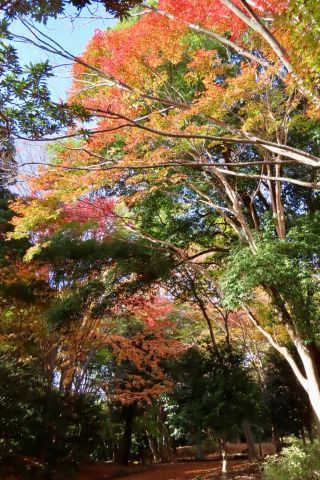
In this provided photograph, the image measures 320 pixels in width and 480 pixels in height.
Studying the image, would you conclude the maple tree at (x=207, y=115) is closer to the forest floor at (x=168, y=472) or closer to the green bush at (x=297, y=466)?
the green bush at (x=297, y=466)

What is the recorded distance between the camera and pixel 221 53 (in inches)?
308

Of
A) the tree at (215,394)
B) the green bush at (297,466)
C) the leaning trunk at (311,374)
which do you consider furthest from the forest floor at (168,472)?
the leaning trunk at (311,374)

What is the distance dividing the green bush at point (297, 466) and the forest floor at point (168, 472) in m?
2.46

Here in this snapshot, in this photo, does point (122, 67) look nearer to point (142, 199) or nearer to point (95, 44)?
point (95, 44)

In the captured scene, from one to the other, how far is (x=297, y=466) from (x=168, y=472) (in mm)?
6802

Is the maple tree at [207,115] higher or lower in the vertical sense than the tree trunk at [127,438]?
higher

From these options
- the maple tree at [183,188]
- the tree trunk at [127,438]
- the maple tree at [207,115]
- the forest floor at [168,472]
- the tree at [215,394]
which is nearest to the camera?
the maple tree at [183,188]

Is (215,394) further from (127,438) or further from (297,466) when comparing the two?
(127,438)

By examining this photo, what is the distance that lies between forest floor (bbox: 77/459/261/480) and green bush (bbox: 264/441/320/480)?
96.9 inches

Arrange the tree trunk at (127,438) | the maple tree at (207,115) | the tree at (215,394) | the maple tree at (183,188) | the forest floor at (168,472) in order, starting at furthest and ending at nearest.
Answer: the tree trunk at (127,438) < the forest floor at (168,472) < the tree at (215,394) < the maple tree at (207,115) < the maple tree at (183,188)

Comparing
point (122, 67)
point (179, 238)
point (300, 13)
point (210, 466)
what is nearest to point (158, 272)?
point (179, 238)

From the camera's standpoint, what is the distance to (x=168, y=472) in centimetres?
1242

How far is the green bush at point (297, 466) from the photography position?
672 cm

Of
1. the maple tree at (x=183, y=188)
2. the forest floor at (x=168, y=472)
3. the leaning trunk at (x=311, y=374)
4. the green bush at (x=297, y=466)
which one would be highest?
the maple tree at (x=183, y=188)
